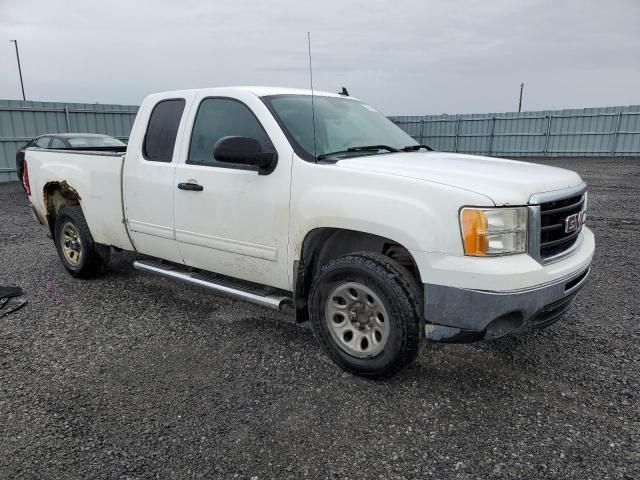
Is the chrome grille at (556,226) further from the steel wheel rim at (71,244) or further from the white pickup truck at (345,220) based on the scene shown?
the steel wheel rim at (71,244)

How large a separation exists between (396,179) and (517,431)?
61.0 inches

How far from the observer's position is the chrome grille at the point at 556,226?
2816 millimetres

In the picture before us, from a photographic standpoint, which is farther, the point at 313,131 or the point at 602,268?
the point at 602,268

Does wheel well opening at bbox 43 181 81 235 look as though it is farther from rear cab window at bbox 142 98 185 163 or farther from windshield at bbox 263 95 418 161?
windshield at bbox 263 95 418 161

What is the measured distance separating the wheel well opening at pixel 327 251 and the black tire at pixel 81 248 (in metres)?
2.86

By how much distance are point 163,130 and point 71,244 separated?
2127 mm

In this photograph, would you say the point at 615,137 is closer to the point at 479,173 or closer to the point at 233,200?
the point at 479,173

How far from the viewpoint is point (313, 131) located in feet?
11.7

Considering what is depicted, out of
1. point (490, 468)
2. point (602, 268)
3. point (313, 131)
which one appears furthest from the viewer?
point (602, 268)

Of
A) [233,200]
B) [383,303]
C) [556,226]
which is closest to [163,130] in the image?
[233,200]

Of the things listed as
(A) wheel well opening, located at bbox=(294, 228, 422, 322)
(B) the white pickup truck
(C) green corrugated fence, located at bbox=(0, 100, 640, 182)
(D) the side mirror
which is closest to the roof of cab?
(B) the white pickup truck

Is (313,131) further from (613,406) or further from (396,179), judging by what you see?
(613,406)

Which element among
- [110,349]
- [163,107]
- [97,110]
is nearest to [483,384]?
[110,349]

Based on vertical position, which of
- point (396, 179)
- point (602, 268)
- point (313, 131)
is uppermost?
point (313, 131)
